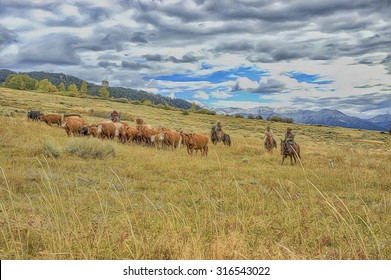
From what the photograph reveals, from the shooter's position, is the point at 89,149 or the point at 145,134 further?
the point at 145,134

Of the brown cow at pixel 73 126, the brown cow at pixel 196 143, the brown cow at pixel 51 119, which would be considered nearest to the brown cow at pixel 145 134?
the brown cow at pixel 196 143

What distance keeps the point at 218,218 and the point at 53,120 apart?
81.7ft

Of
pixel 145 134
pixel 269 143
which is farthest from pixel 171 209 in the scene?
pixel 269 143

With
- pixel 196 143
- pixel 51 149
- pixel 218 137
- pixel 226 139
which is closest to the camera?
pixel 51 149

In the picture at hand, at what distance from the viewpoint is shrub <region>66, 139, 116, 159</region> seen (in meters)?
15.5

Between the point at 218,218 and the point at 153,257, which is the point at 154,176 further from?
the point at 153,257

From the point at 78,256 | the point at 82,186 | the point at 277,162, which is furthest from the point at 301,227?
the point at 277,162

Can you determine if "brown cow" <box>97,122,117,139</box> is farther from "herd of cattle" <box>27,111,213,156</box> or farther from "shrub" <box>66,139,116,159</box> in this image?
"shrub" <box>66,139,116,159</box>

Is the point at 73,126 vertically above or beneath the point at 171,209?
above

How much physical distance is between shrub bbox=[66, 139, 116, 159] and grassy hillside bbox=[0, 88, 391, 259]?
6cm

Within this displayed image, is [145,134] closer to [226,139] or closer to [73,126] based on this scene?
[73,126]

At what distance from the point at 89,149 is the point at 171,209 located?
416 inches

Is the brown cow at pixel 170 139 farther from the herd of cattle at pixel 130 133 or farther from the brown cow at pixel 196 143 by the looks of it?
the brown cow at pixel 196 143

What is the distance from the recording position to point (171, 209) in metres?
5.89
